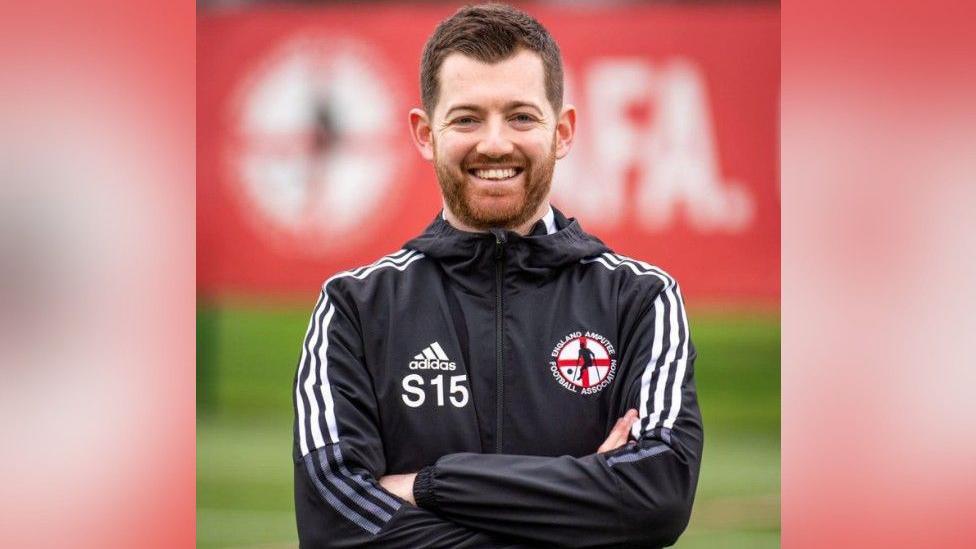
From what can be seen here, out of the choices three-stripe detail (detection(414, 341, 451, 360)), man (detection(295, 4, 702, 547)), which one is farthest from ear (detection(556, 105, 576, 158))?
three-stripe detail (detection(414, 341, 451, 360))

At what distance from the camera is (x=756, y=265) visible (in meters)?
2.86

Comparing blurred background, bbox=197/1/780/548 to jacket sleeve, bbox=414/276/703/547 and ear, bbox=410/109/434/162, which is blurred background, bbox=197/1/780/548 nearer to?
ear, bbox=410/109/434/162

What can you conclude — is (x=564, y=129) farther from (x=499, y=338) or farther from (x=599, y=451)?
(x=599, y=451)

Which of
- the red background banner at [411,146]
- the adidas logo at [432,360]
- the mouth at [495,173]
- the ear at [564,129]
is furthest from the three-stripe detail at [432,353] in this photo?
the red background banner at [411,146]

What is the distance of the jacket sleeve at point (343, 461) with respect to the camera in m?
1.66

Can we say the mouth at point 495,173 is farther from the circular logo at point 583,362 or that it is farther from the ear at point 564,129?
the circular logo at point 583,362

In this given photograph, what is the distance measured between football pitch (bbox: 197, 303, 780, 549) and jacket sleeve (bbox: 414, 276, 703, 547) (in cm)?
117

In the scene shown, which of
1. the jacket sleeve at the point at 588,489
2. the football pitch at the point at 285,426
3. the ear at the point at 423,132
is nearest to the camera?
the jacket sleeve at the point at 588,489

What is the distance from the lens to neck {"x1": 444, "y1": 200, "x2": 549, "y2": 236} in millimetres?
1853

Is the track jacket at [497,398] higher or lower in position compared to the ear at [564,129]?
lower

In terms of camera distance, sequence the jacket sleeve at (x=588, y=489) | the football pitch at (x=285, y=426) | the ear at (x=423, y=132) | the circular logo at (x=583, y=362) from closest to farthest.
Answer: the jacket sleeve at (x=588, y=489)
the circular logo at (x=583, y=362)
the ear at (x=423, y=132)
the football pitch at (x=285, y=426)
